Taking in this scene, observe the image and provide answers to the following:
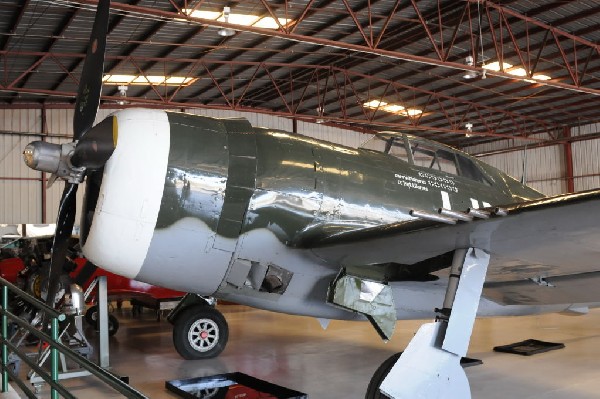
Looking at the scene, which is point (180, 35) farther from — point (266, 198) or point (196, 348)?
point (266, 198)

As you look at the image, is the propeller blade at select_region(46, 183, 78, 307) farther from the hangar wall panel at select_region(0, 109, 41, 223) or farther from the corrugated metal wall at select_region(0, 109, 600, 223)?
the hangar wall panel at select_region(0, 109, 41, 223)

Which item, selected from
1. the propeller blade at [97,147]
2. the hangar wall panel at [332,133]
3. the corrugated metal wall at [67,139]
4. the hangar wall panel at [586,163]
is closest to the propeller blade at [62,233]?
the propeller blade at [97,147]

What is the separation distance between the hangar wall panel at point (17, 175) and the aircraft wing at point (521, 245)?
21323 millimetres

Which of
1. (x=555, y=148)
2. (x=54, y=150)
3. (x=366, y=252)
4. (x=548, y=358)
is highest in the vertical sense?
(x=555, y=148)

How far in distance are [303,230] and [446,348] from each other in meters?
1.59

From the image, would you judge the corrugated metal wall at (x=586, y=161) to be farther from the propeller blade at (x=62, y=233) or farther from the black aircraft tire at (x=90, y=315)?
the propeller blade at (x=62, y=233)

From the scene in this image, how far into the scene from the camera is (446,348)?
4414 millimetres

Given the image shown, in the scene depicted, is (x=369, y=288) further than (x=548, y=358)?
No

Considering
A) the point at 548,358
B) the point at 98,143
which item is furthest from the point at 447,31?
the point at 98,143

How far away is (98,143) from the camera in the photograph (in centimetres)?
450

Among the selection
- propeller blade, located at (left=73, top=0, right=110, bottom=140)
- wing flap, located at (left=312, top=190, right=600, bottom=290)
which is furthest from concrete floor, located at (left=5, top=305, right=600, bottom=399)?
propeller blade, located at (left=73, top=0, right=110, bottom=140)

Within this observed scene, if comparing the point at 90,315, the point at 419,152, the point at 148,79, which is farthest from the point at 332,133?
the point at 419,152

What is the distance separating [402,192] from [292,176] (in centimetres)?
129

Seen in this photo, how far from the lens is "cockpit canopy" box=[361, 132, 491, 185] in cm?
648
